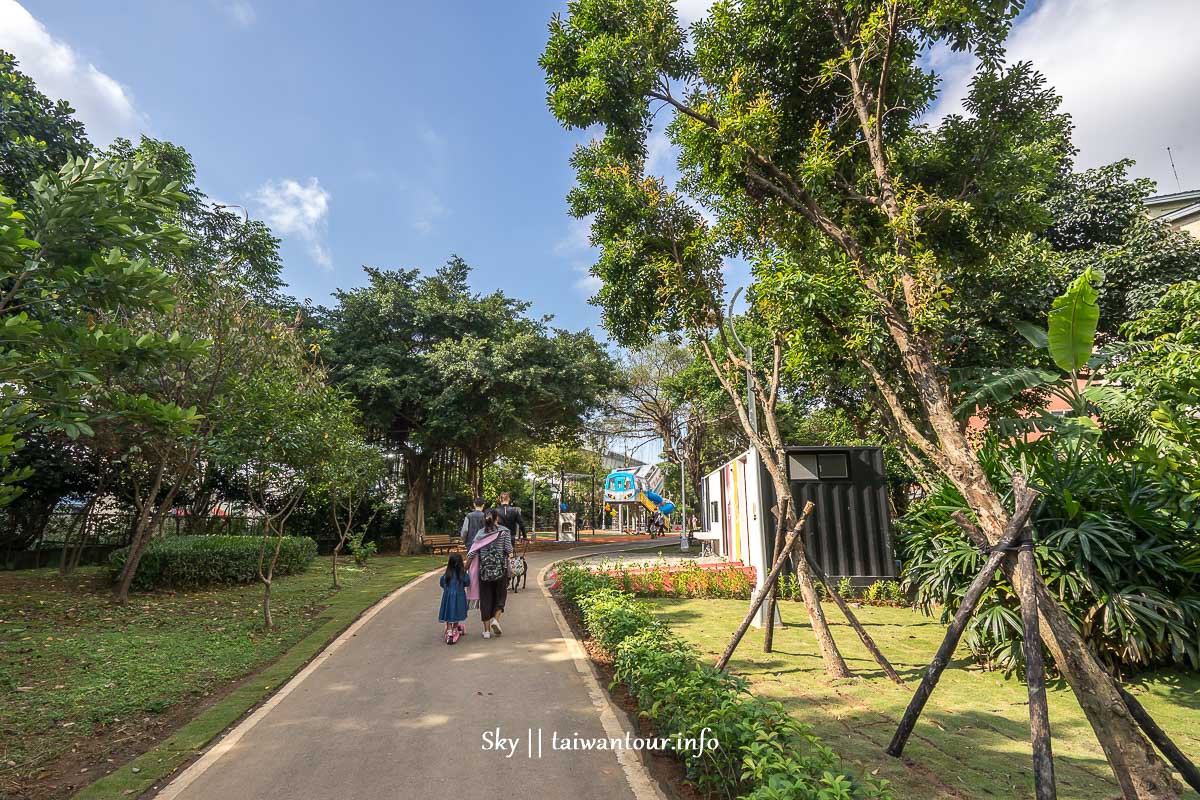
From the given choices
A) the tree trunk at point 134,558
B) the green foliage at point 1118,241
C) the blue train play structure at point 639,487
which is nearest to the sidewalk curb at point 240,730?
the tree trunk at point 134,558

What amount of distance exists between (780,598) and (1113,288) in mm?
12708

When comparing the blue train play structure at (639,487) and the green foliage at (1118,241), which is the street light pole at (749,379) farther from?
the blue train play structure at (639,487)

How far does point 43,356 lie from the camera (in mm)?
3479

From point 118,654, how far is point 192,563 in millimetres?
5520

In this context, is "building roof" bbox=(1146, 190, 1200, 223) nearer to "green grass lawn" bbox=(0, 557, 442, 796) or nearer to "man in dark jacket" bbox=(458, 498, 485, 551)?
"man in dark jacket" bbox=(458, 498, 485, 551)

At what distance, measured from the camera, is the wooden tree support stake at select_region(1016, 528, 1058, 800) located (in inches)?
113

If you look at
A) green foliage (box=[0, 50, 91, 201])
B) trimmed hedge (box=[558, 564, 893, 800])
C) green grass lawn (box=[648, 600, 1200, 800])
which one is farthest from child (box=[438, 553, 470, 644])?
green foliage (box=[0, 50, 91, 201])

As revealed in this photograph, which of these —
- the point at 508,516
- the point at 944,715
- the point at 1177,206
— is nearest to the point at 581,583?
the point at 508,516

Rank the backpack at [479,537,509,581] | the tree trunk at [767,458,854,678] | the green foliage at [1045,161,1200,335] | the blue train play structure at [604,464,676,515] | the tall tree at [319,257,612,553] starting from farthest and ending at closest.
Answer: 1. the blue train play structure at [604,464,676,515]
2. the tall tree at [319,257,612,553]
3. the green foliage at [1045,161,1200,335]
4. the backpack at [479,537,509,581]
5. the tree trunk at [767,458,854,678]

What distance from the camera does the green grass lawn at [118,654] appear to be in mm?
4500

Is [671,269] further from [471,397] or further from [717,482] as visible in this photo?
[471,397]

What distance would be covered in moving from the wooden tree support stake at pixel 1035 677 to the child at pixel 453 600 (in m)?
5.99

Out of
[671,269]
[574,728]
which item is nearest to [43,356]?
[574,728]

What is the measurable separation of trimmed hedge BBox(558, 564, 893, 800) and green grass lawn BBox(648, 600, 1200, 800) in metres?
0.65
